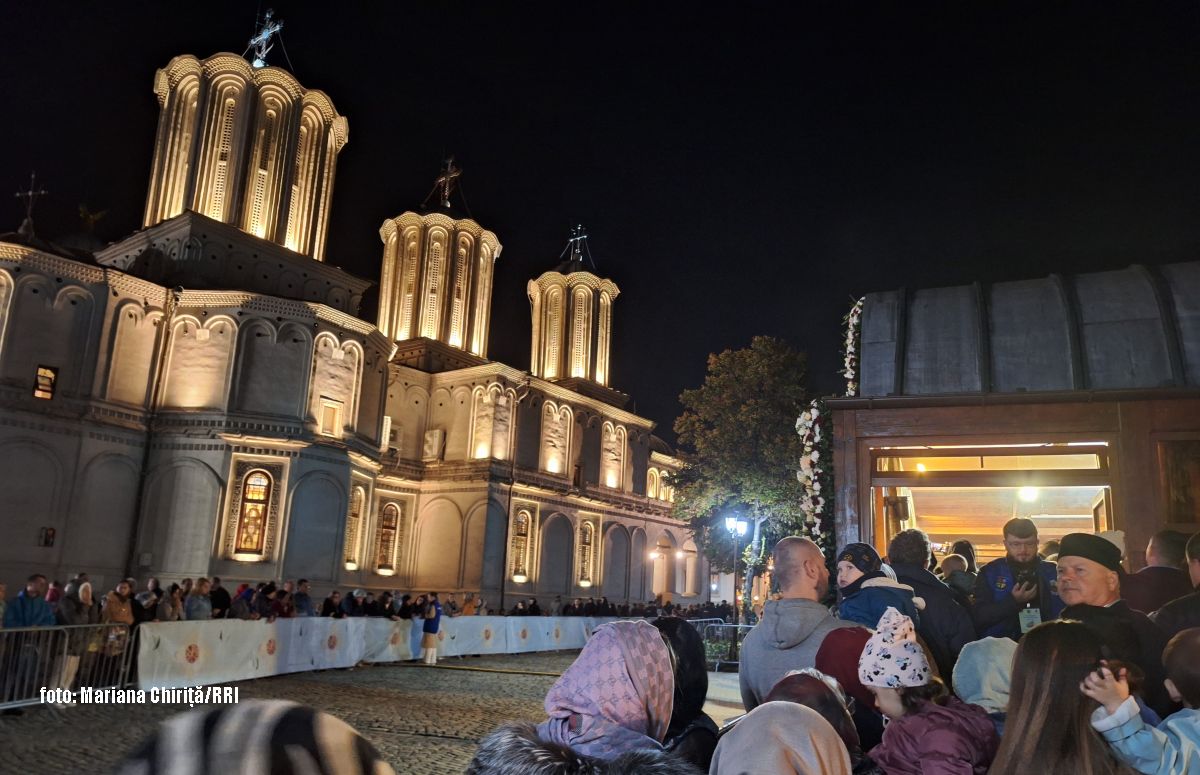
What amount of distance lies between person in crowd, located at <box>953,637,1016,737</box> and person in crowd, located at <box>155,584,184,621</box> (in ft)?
46.9

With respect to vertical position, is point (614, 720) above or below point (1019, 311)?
below

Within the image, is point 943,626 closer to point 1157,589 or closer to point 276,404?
point 1157,589

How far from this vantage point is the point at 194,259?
3044 centimetres

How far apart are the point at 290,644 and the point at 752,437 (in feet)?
57.3

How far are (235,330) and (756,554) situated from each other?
20.1 metres

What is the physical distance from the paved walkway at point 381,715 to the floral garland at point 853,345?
5291 millimetres

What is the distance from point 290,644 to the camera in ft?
52.5

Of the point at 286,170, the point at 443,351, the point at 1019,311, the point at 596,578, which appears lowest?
the point at 596,578

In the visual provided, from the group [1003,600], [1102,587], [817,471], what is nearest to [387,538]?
[817,471]

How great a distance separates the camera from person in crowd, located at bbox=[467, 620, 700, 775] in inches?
84.2

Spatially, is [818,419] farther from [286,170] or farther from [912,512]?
[286,170]

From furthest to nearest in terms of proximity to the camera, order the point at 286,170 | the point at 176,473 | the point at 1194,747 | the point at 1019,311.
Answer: the point at 286,170 < the point at 176,473 < the point at 1019,311 < the point at 1194,747

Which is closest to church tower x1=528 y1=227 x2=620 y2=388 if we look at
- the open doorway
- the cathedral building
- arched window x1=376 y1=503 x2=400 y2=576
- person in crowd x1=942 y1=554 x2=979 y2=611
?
the cathedral building

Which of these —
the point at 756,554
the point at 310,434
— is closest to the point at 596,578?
the point at 756,554
